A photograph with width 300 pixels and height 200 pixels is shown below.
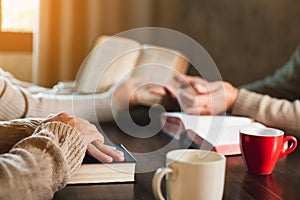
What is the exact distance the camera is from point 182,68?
1545 mm

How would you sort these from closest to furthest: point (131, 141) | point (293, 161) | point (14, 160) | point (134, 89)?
point (14, 160) → point (293, 161) → point (131, 141) → point (134, 89)

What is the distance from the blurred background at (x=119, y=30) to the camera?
193cm

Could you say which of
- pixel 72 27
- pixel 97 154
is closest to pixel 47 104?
pixel 97 154

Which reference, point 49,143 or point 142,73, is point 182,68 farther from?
point 49,143

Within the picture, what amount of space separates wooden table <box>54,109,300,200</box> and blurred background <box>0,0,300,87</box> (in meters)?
0.98

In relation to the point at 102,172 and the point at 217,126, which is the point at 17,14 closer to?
the point at 217,126

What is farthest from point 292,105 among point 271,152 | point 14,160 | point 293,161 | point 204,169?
point 14,160

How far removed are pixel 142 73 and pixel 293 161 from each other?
25.8 inches

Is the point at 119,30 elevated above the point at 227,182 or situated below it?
above

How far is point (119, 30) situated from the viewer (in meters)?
2.22

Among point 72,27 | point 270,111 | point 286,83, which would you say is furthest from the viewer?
point 72,27

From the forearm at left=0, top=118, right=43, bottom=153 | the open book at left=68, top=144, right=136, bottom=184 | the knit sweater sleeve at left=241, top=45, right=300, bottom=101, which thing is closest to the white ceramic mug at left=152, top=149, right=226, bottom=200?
the open book at left=68, top=144, right=136, bottom=184

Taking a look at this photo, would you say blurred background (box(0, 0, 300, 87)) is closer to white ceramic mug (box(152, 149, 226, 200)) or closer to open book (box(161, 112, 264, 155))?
open book (box(161, 112, 264, 155))

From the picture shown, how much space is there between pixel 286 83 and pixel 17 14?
1.31 metres
